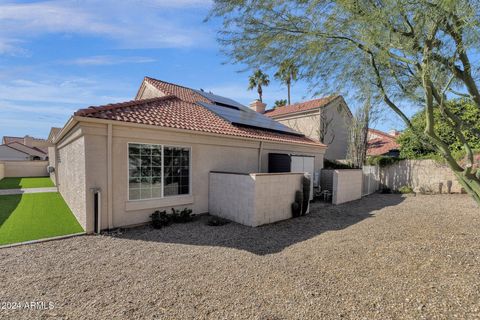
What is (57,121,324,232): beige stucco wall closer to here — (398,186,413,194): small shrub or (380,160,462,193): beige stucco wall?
(398,186,413,194): small shrub

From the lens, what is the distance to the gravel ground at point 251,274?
335 cm

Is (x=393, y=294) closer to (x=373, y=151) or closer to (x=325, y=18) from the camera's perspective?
(x=325, y=18)

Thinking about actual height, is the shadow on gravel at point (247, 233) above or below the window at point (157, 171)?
below

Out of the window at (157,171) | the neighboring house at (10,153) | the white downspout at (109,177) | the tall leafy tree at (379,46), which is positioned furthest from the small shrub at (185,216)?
the neighboring house at (10,153)

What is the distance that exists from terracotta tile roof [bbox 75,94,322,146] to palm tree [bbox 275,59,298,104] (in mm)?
3923

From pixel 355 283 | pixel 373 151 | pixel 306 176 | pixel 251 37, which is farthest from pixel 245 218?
pixel 373 151

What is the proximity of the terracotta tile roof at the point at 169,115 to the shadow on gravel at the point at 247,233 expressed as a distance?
11.6 feet

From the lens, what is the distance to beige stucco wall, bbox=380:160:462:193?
49.7ft

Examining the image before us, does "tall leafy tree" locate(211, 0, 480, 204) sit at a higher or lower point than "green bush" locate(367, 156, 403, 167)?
higher

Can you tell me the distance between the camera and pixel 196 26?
528cm

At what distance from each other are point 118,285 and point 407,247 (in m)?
6.78

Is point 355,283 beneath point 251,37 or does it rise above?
beneath

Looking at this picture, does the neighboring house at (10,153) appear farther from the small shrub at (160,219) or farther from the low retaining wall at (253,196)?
the low retaining wall at (253,196)

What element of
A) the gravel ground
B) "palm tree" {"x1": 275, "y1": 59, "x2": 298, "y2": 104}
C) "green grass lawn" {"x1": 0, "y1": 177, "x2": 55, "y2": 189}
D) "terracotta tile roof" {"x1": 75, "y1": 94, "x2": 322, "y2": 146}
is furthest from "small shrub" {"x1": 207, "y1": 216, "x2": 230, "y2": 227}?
"green grass lawn" {"x1": 0, "y1": 177, "x2": 55, "y2": 189}
